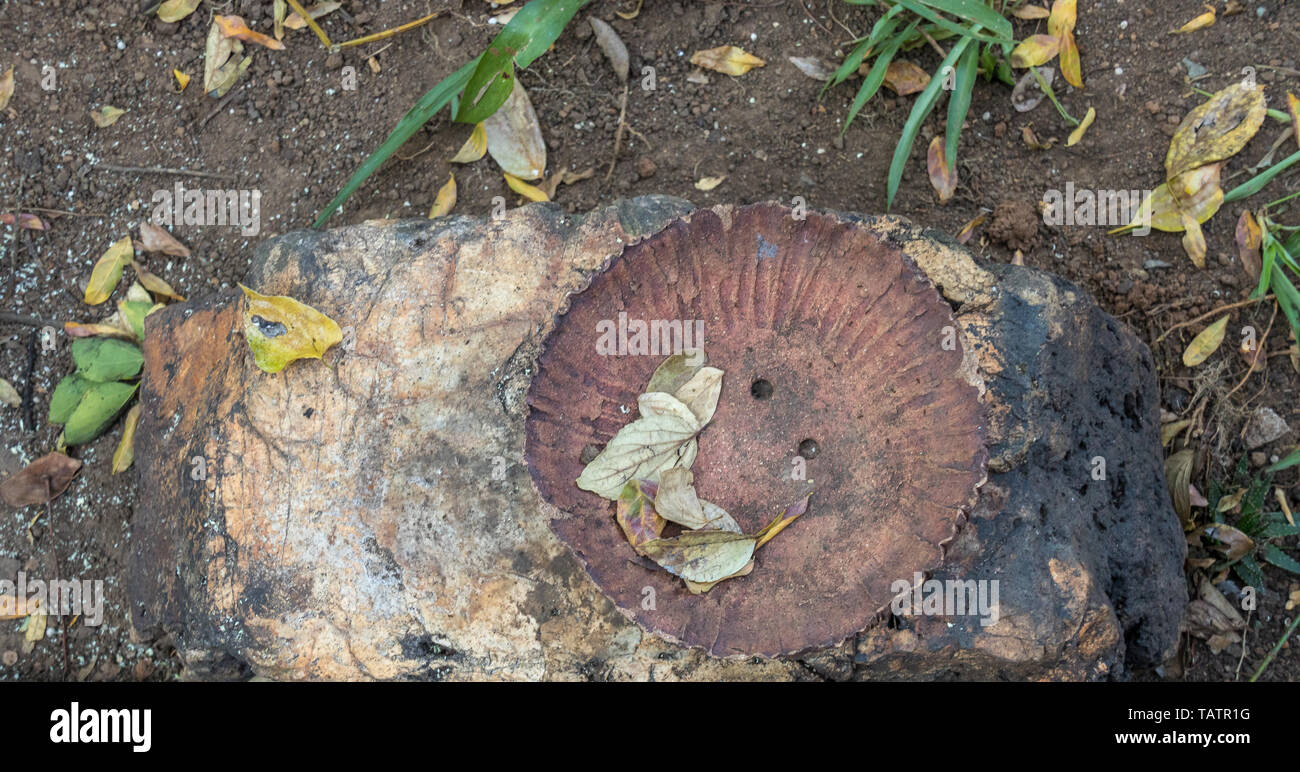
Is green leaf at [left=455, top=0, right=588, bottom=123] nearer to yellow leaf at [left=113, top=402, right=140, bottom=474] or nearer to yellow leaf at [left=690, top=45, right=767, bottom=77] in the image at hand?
yellow leaf at [left=690, top=45, right=767, bottom=77]

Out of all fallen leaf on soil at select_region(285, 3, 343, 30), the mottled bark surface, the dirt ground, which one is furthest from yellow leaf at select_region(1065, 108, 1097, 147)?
fallen leaf on soil at select_region(285, 3, 343, 30)

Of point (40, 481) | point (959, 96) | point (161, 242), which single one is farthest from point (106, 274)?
point (959, 96)

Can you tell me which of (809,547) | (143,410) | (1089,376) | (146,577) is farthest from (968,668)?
(143,410)

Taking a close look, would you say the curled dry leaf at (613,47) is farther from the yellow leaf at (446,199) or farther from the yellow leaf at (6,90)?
the yellow leaf at (6,90)

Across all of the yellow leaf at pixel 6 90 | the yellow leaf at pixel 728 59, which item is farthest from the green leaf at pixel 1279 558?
the yellow leaf at pixel 6 90

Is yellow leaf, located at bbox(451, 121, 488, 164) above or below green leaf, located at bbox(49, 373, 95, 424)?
above
